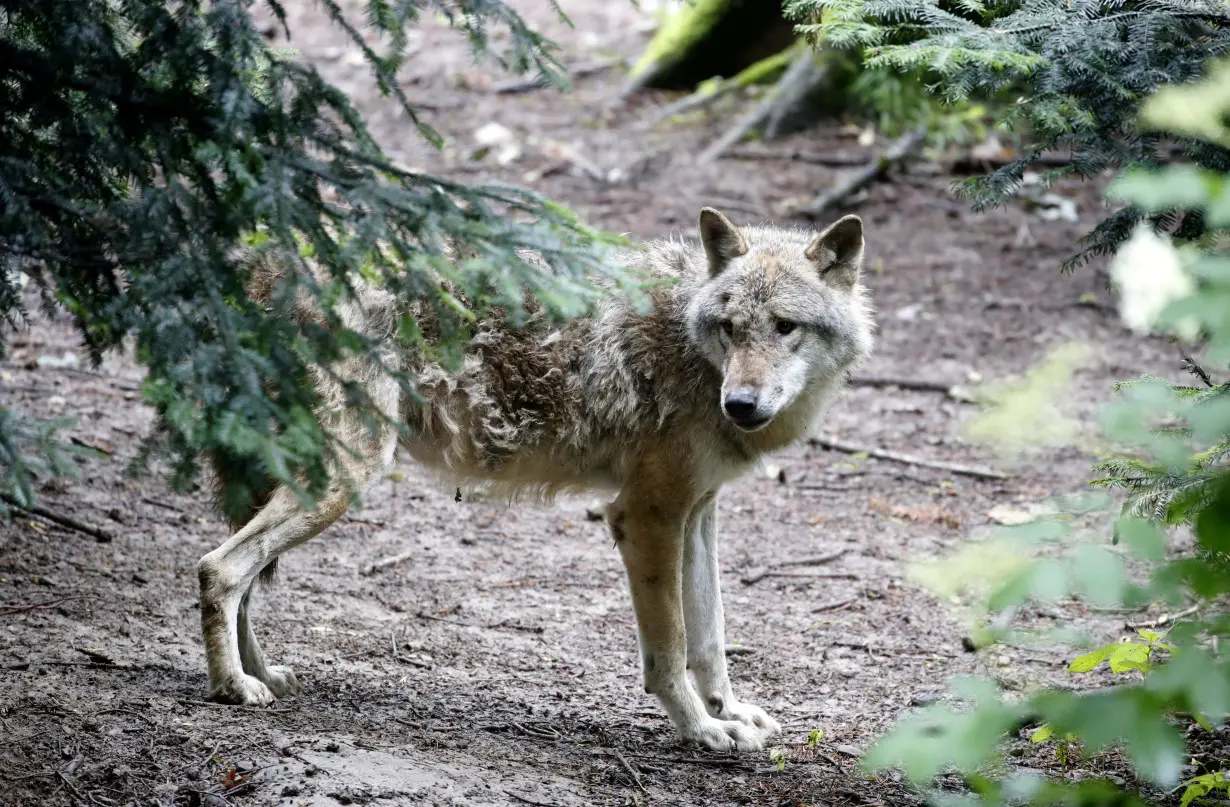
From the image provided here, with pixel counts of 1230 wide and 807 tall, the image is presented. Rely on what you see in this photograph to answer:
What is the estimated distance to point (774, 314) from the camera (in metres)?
4.90

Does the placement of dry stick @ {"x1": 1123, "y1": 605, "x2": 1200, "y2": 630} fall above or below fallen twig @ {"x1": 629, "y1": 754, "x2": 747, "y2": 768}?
above

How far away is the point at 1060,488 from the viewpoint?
26.6 ft

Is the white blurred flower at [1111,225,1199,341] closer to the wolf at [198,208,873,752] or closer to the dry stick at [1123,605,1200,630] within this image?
the wolf at [198,208,873,752]

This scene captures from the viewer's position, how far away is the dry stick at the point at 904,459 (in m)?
8.46

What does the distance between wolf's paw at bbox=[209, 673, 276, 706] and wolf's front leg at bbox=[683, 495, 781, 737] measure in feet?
6.79

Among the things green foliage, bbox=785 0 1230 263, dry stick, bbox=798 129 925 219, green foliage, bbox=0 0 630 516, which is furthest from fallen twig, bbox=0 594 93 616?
dry stick, bbox=798 129 925 219

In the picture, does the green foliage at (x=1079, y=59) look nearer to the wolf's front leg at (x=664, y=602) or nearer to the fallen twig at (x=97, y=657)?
the wolf's front leg at (x=664, y=602)

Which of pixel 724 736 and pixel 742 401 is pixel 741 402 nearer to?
pixel 742 401

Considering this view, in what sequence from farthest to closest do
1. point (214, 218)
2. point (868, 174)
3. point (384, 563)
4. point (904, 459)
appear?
point (868, 174) < point (904, 459) < point (384, 563) < point (214, 218)

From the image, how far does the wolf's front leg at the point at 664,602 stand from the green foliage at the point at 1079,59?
2005 millimetres

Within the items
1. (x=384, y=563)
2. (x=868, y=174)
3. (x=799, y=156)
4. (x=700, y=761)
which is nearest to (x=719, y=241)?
(x=700, y=761)

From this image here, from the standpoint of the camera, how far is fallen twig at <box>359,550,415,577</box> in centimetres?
671

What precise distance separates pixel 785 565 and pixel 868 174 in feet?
23.7

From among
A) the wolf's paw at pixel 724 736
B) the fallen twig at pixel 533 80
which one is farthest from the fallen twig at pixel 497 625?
the fallen twig at pixel 533 80
